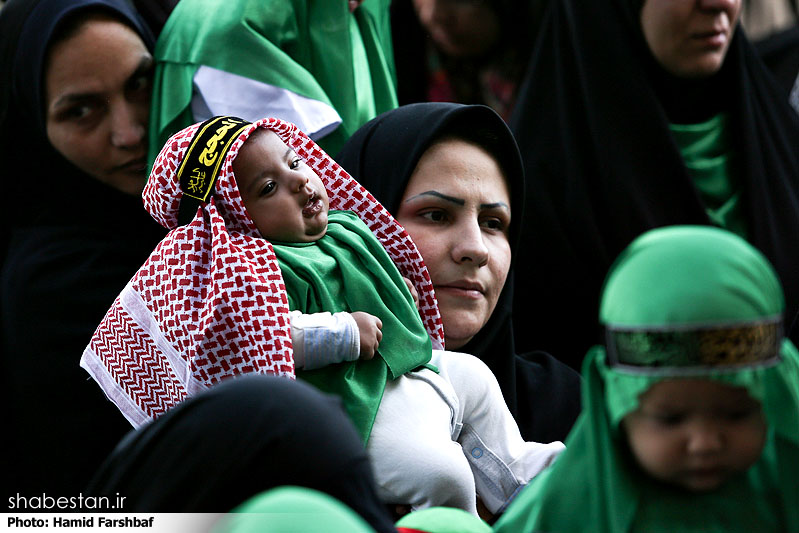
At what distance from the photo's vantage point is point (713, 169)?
4.04 metres

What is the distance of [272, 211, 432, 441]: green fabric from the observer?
2.35 meters

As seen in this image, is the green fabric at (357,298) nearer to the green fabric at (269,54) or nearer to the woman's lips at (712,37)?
the green fabric at (269,54)

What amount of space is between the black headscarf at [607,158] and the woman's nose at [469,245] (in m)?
0.95

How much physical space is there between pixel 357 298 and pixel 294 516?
3.58 ft

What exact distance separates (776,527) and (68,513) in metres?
1.12

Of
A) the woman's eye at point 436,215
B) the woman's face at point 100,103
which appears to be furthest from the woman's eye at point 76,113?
the woman's eye at point 436,215

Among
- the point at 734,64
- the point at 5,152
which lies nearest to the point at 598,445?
the point at 5,152

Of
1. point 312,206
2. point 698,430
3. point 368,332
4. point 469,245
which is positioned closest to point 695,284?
point 698,430

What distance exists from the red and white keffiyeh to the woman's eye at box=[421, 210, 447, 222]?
1.36 feet

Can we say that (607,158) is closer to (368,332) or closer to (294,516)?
(368,332)

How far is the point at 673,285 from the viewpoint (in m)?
1.65

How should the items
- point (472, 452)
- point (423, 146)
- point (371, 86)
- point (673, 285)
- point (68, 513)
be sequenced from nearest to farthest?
point (673, 285)
point (68, 513)
point (472, 452)
point (423, 146)
point (371, 86)

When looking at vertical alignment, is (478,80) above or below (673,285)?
below

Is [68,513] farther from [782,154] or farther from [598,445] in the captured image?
[782,154]
